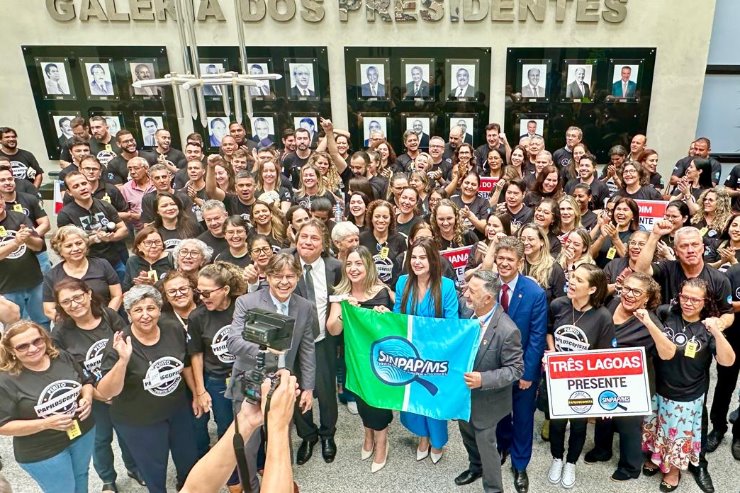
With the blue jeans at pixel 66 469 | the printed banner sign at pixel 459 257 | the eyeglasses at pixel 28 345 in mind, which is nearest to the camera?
the eyeglasses at pixel 28 345

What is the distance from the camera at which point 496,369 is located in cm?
325

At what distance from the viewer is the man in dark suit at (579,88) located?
7781 mm

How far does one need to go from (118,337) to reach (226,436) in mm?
Answer: 1177

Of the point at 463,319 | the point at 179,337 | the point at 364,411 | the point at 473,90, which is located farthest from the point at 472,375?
the point at 473,90

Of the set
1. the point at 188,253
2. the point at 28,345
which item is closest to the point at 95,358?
the point at 28,345

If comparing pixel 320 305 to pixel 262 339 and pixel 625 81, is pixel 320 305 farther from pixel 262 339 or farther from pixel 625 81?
pixel 625 81

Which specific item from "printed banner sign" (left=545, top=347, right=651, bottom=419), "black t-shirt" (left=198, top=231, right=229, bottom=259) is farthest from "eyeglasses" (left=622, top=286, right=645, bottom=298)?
"black t-shirt" (left=198, top=231, right=229, bottom=259)

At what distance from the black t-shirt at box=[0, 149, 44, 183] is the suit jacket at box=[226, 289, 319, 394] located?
5.28 metres

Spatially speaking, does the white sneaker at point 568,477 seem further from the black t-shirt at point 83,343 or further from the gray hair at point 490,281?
the black t-shirt at point 83,343

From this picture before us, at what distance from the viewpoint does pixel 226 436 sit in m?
2.17

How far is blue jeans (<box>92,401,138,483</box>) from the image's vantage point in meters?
3.50

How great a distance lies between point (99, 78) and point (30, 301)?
4386 mm

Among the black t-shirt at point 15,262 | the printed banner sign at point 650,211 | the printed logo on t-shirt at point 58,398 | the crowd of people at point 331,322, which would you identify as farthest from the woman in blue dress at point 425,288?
the black t-shirt at point 15,262

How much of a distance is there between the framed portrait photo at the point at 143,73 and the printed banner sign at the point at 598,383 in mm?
7200
